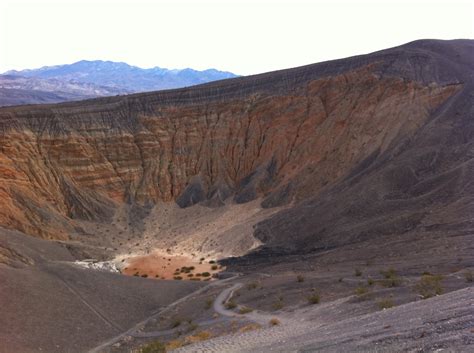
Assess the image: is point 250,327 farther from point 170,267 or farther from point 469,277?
point 170,267

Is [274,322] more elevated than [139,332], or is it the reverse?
[274,322]

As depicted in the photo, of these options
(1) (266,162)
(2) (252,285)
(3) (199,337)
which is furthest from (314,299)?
(1) (266,162)

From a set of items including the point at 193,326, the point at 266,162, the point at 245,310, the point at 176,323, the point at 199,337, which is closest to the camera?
the point at 199,337

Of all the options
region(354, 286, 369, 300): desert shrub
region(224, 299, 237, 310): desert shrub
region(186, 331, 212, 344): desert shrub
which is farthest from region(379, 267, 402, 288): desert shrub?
region(186, 331, 212, 344): desert shrub

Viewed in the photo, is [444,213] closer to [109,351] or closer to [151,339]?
[151,339]

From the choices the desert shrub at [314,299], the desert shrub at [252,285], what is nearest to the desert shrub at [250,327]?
the desert shrub at [314,299]

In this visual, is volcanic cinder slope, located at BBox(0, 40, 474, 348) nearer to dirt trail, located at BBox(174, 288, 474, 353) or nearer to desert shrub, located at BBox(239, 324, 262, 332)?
desert shrub, located at BBox(239, 324, 262, 332)

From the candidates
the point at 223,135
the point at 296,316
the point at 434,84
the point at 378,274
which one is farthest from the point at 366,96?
the point at 296,316
